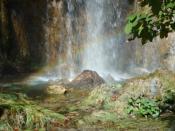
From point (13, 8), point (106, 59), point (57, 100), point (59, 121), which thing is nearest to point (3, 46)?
point (13, 8)

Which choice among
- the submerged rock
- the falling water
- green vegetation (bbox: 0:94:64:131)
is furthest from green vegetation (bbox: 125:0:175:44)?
the falling water

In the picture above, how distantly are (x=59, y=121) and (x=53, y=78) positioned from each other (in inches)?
244

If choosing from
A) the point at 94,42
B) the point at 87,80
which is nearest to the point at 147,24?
the point at 87,80

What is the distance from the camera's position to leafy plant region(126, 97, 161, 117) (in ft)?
24.2

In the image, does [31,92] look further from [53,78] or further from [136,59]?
[136,59]

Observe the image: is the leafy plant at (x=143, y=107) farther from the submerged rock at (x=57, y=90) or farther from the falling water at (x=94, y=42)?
the falling water at (x=94, y=42)

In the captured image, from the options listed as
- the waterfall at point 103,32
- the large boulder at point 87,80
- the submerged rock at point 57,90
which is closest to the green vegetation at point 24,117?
the submerged rock at point 57,90

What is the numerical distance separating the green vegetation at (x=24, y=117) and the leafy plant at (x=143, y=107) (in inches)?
46.9

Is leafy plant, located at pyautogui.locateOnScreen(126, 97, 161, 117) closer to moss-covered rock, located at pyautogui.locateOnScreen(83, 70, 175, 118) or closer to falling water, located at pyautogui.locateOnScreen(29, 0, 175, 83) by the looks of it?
moss-covered rock, located at pyautogui.locateOnScreen(83, 70, 175, 118)

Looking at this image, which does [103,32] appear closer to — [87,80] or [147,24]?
[87,80]

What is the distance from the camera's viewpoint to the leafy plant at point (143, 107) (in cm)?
737

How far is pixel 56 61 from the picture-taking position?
1477 cm

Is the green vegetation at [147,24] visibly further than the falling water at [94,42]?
No

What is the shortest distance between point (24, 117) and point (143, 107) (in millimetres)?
1997
